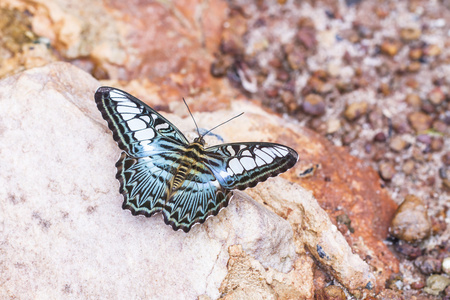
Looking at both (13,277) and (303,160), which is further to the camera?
(303,160)

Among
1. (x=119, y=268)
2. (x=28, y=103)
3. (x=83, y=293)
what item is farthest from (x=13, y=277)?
(x=28, y=103)

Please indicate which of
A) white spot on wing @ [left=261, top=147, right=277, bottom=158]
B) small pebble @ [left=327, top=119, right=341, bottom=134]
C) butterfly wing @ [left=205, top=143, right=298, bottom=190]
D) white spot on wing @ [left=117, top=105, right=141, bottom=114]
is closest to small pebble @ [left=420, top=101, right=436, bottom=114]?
small pebble @ [left=327, top=119, right=341, bottom=134]

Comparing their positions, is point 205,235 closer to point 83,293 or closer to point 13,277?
point 83,293

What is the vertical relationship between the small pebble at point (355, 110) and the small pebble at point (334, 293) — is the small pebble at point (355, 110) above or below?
above

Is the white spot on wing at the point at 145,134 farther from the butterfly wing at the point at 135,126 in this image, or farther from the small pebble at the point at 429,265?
the small pebble at the point at 429,265

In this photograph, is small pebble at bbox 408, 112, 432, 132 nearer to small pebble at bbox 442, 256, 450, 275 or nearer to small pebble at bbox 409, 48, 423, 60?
small pebble at bbox 409, 48, 423, 60

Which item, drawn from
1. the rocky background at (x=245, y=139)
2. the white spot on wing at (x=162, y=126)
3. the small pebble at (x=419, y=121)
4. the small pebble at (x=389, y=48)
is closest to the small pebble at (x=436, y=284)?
the rocky background at (x=245, y=139)

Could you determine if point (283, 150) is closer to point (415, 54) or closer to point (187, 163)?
point (187, 163)
